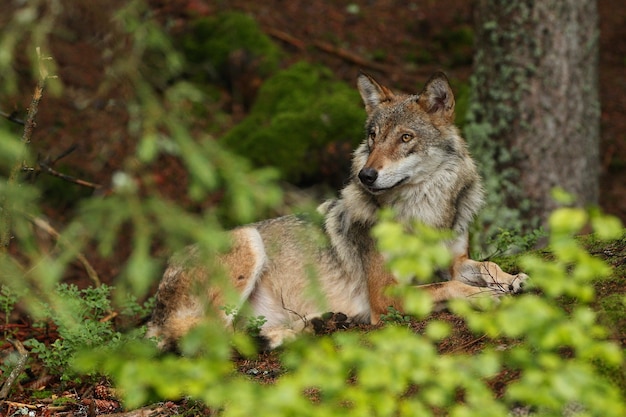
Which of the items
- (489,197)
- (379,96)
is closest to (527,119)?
(489,197)

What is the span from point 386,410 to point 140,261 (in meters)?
1.08

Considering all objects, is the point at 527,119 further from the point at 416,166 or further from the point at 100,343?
the point at 100,343

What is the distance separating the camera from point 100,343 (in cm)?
527

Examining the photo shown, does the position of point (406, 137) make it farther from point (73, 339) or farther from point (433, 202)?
point (73, 339)

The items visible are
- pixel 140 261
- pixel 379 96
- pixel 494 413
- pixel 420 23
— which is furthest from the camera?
pixel 420 23

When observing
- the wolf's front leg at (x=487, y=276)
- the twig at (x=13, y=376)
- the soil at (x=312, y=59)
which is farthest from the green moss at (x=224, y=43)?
the twig at (x=13, y=376)

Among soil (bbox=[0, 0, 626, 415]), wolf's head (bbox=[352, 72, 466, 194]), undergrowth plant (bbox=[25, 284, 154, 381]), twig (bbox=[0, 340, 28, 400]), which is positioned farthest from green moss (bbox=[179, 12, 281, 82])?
twig (bbox=[0, 340, 28, 400])

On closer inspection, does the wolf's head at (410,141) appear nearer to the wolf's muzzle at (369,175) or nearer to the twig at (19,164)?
the wolf's muzzle at (369,175)

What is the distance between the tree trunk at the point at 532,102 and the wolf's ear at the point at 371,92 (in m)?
2.96

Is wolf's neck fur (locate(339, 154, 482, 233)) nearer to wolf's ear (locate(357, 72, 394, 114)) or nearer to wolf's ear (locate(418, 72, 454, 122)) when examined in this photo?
wolf's ear (locate(418, 72, 454, 122))

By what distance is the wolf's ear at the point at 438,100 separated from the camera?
231 inches

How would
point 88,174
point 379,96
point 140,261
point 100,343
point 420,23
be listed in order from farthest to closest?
point 420,23
point 88,174
point 379,96
point 100,343
point 140,261

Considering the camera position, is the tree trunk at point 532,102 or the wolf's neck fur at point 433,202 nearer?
the wolf's neck fur at point 433,202

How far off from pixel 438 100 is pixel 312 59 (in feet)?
21.5
